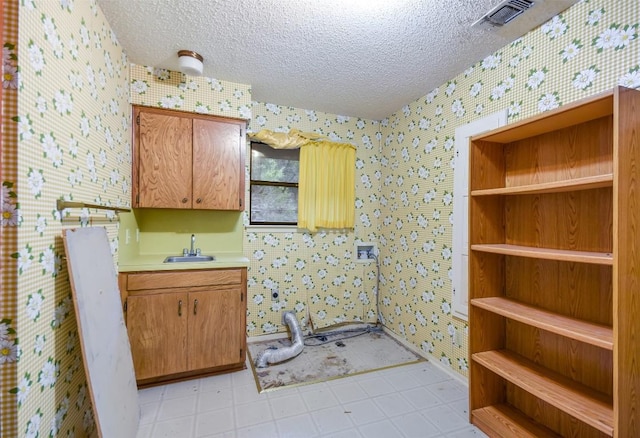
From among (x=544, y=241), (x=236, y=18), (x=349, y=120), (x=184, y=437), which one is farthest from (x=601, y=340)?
(x=349, y=120)

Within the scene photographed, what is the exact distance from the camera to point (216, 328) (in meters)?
2.32

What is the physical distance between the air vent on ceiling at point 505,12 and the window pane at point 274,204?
225 cm

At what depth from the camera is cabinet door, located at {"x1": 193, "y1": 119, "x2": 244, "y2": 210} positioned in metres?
2.52

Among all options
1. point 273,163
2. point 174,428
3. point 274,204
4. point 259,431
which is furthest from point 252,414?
point 273,163

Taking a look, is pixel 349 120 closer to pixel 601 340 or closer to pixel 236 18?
pixel 236 18

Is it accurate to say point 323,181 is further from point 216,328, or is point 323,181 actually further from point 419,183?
point 216,328

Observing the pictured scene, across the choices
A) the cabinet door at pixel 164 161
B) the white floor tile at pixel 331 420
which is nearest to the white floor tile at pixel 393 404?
the white floor tile at pixel 331 420

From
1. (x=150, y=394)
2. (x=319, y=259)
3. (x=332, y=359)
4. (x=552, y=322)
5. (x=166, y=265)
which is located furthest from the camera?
(x=319, y=259)

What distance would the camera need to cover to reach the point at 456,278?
237 cm

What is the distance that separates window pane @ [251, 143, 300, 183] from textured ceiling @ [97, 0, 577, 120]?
706 mm

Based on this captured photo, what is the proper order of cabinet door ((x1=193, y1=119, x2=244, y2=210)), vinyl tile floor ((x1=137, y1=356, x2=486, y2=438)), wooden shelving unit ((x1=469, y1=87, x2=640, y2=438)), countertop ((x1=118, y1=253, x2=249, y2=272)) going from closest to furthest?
wooden shelving unit ((x1=469, y1=87, x2=640, y2=438))
vinyl tile floor ((x1=137, y1=356, x2=486, y2=438))
countertop ((x1=118, y1=253, x2=249, y2=272))
cabinet door ((x1=193, y1=119, x2=244, y2=210))

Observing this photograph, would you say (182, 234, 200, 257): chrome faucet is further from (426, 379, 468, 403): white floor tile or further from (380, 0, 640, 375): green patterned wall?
(426, 379, 468, 403): white floor tile

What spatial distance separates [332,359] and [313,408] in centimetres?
71

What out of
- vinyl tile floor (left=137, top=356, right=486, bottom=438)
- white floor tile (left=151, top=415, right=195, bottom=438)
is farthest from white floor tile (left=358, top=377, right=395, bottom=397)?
white floor tile (left=151, top=415, right=195, bottom=438)
